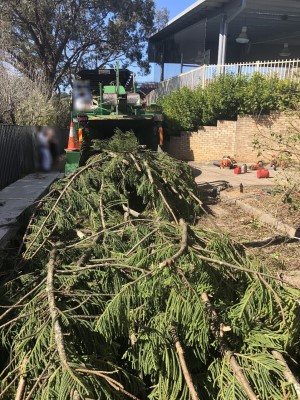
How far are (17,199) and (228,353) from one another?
5343 millimetres

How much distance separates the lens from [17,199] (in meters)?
6.61

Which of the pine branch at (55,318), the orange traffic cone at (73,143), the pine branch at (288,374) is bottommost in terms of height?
the pine branch at (288,374)

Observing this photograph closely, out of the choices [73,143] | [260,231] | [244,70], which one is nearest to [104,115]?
[73,143]

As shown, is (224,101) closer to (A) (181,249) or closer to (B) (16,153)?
(B) (16,153)

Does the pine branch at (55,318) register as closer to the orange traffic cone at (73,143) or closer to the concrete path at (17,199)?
the concrete path at (17,199)

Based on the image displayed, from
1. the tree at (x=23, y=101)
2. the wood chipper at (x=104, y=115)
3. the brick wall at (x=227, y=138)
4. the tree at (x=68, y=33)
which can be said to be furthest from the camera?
the tree at (x=68, y=33)

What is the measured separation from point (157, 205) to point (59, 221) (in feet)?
3.29

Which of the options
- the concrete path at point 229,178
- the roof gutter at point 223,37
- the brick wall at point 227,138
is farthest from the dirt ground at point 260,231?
the roof gutter at point 223,37

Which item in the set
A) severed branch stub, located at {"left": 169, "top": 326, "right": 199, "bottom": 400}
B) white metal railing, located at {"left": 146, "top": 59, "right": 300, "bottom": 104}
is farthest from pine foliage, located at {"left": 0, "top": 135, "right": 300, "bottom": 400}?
white metal railing, located at {"left": 146, "top": 59, "right": 300, "bottom": 104}

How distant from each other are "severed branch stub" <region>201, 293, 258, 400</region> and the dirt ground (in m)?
1.38

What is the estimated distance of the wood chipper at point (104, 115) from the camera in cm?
831

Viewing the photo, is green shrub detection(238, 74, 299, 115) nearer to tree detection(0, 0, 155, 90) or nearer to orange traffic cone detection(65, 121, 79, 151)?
orange traffic cone detection(65, 121, 79, 151)

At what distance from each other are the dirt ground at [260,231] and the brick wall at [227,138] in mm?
5777

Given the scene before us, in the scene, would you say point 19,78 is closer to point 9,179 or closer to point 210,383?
point 9,179
